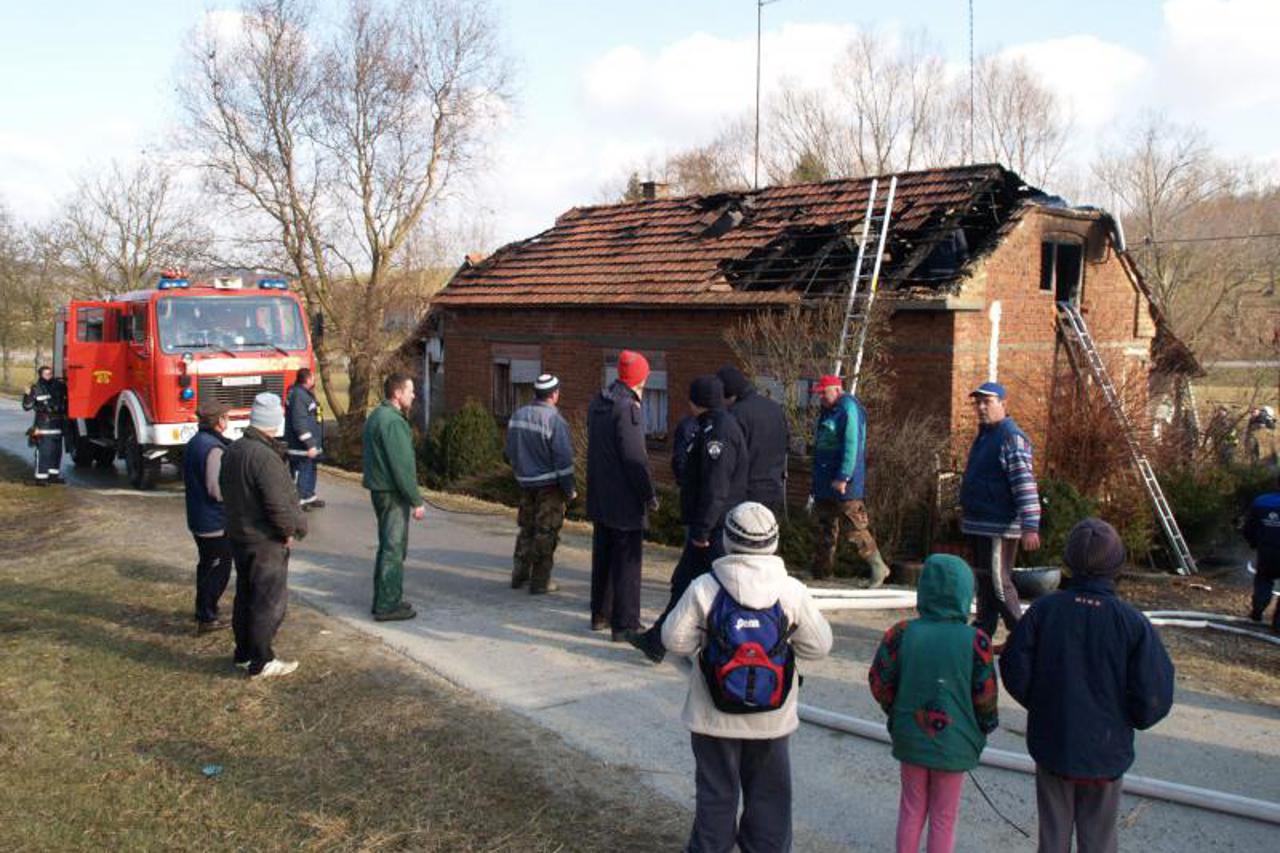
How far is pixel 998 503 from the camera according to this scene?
680cm

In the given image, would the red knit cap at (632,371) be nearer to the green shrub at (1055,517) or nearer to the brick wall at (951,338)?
the green shrub at (1055,517)

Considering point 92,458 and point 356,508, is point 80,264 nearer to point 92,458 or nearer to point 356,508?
point 92,458

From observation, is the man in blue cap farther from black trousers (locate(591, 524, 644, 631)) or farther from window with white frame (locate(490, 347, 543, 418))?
window with white frame (locate(490, 347, 543, 418))

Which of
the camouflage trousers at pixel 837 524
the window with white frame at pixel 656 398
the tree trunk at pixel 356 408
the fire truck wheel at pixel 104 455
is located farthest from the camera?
the tree trunk at pixel 356 408

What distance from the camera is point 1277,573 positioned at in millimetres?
9070

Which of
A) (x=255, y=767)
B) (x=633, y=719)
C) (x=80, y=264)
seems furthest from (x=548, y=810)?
(x=80, y=264)

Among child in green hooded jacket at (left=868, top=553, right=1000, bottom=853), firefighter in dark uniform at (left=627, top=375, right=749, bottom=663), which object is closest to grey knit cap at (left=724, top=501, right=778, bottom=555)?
child in green hooded jacket at (left=868, top=553, right=1000, bottom=853)

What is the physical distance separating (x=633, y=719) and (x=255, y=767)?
196cm

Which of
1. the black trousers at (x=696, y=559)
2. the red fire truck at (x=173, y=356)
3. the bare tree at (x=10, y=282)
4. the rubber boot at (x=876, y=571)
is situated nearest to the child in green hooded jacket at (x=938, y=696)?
the black trousers at (x=696, y=559)

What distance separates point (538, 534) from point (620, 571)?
1.44 m

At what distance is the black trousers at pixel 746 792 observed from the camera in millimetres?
4148

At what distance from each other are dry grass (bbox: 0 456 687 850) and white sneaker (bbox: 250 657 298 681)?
11 cm

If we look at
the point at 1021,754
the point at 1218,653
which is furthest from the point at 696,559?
the point at 1218,653

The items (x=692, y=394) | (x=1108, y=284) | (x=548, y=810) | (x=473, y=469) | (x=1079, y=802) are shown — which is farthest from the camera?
(x=473, y=469)
